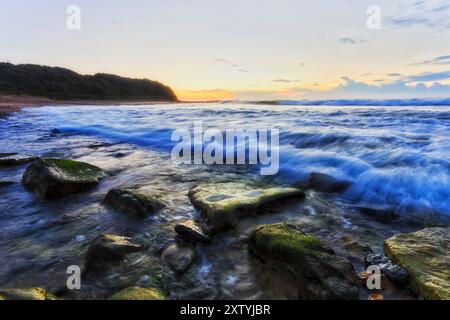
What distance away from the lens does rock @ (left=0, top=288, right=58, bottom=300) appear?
7.58 ft

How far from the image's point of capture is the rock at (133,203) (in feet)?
14.0

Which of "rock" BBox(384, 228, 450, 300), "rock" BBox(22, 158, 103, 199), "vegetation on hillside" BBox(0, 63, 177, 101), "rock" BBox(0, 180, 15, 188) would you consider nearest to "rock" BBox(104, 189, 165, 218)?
"rock" BBox(22, 158, 103, 199)

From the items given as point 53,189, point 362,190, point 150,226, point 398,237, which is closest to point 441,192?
point 362,190

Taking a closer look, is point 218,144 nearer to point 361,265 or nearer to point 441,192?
point 441,192

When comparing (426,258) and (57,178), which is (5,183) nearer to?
(57,178)

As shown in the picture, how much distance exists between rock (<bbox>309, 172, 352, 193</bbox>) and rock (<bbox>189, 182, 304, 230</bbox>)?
2.55 ft

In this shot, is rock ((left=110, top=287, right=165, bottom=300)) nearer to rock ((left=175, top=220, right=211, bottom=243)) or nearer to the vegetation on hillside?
rock ((left=175, top=220, right=211, bottom=243))

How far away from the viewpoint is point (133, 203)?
437cm

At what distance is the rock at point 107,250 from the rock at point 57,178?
221cm

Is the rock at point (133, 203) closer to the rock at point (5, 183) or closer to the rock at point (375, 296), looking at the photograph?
the rock at point (5, 183)

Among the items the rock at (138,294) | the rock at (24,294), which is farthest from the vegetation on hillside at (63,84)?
the rock at (138,294)

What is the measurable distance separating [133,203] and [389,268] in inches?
117

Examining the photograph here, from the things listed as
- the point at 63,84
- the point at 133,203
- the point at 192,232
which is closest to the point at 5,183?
the point at 133,203
